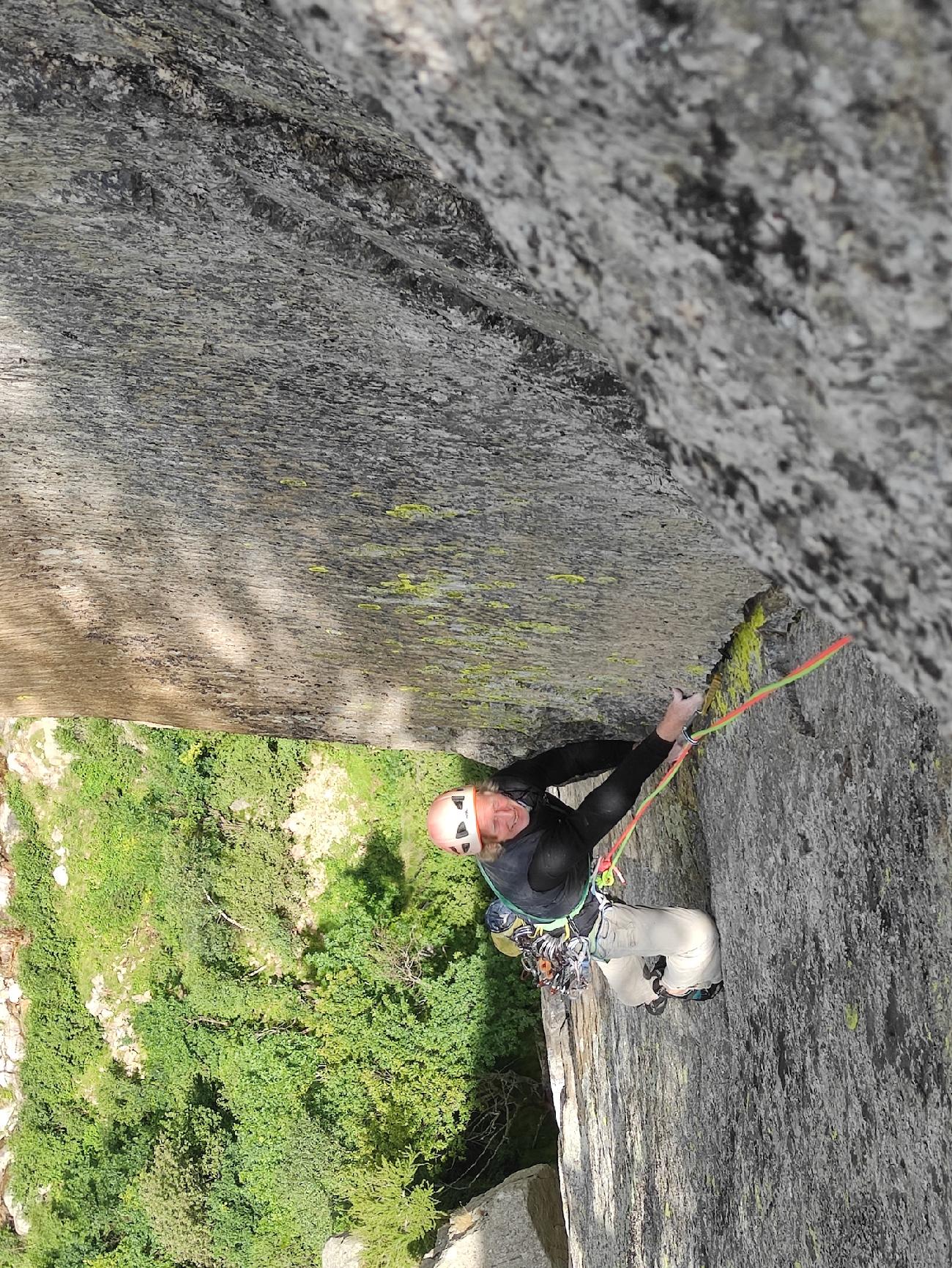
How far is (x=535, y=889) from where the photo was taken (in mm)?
2916

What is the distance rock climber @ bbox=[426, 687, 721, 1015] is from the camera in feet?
9.04

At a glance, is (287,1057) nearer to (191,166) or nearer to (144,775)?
(144,775)

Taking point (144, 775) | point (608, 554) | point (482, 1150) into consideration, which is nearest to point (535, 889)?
point (608, 554)

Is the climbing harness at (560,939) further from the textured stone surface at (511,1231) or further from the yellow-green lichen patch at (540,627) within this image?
the textured stone surface at (511,1231)

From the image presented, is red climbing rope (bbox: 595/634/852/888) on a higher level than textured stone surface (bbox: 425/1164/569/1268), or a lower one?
higher

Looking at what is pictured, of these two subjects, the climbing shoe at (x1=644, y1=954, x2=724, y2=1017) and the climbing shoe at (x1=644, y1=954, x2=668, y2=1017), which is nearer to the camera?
the climbing shoe at (x1=644, y1=954, x2=724, y2=1017)

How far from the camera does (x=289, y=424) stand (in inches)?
91.4

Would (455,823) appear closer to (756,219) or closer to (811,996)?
(811,996)

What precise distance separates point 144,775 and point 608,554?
26.3 ft

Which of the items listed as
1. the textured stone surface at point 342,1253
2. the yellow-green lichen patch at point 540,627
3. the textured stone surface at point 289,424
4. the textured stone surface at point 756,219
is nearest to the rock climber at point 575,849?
the textured stone surface at point 289,424

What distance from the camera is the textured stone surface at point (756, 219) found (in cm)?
77

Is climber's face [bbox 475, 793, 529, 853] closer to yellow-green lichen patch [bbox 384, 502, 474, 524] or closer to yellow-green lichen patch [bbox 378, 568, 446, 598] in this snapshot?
yellow-green lichen patch [bbox 378, 568, 446, 598]

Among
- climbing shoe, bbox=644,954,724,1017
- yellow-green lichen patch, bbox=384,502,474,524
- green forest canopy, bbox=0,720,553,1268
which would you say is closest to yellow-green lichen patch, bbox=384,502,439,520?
yellow-green lichen patch, bbox=384,502,474,524

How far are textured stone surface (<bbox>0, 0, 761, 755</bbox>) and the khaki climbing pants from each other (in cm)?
67
